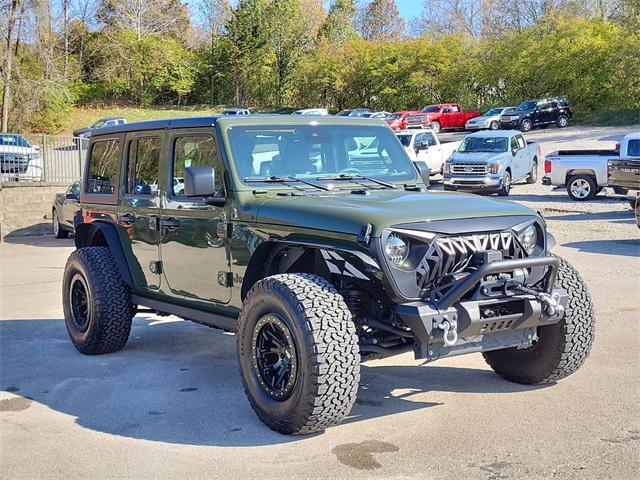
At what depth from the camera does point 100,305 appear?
23.8 feet

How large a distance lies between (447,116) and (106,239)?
1590 inches

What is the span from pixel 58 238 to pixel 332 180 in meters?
13.8

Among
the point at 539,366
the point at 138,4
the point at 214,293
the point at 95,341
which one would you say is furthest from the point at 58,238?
the point at 138,4

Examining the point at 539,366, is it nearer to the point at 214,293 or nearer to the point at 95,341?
the point at 214,293

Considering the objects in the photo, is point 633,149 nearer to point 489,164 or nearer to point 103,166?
point 489,164

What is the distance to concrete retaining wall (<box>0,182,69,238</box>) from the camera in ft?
66.3

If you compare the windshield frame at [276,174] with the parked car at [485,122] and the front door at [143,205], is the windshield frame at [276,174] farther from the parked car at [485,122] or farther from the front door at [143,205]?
the parked car at [485,122]

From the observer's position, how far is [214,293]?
629cm

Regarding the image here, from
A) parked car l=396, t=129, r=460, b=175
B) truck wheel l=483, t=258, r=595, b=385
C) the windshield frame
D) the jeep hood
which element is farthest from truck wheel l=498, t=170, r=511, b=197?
the jeep hood

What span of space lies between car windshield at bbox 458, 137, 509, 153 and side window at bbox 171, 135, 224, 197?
18.1 m

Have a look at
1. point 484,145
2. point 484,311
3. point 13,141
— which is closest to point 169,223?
point 484,311

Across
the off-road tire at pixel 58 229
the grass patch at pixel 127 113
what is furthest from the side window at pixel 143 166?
the grass patch at pixel 127 113

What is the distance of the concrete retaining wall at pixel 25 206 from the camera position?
66.3 ft

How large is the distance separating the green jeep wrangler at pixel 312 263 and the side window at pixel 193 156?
15 millimetres
